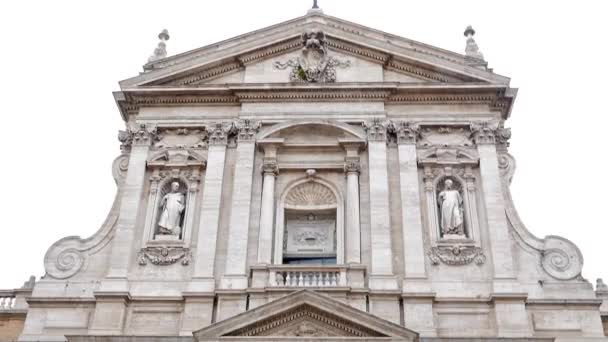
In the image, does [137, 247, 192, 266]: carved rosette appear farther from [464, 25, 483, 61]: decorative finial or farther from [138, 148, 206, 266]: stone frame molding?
[464, 25, 483, 61]: decorative finial

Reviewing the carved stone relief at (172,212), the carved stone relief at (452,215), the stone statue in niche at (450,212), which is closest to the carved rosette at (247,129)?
the carved stone relief at (172,212)

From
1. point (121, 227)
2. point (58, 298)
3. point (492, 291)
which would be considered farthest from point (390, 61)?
point (58, 298)

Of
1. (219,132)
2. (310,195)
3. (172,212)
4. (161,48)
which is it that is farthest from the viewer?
(161,48)

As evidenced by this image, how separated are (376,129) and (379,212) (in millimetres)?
2514

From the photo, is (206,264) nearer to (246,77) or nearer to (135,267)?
(135,267)

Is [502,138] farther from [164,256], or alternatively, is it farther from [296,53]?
[164,256]

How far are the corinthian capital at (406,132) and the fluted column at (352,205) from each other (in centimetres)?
116

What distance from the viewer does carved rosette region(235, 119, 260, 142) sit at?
19062 millimetres

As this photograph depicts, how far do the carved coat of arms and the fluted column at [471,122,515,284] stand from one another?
4366 mm

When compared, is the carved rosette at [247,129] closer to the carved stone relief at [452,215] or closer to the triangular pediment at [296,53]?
the triangular pediment at [296,53]

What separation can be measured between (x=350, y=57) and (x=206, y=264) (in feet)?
24.8

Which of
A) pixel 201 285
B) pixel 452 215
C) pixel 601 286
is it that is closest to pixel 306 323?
pixel 201 285

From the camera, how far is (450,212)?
17.7 meters

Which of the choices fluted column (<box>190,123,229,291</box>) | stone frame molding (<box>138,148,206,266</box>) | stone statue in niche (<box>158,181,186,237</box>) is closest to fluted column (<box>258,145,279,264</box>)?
fluted column (<box>190,123,229,291</box>)
